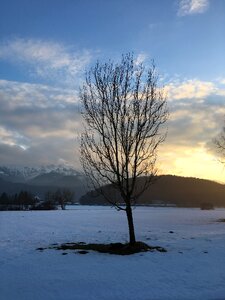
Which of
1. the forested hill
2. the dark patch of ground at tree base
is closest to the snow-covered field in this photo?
the dark patch of ground at tree base

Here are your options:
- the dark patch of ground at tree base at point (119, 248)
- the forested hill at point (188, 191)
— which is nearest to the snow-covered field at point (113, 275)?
the dark patch of ground at tree base at point (119, 248)

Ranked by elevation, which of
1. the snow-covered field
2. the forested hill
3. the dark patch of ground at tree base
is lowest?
the snow-covered field

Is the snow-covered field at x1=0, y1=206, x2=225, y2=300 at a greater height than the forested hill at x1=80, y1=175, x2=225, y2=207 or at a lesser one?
lesser

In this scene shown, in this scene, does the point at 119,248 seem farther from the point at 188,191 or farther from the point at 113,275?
the point at 188,191

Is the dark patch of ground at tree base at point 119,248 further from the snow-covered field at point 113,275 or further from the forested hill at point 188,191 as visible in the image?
the forested hill at point 188,191

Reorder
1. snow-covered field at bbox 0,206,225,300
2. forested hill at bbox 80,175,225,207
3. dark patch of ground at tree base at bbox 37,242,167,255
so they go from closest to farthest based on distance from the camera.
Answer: snow-covered field at bbox 0,206,225,300
dark patch of ground at tree base at bbox 37,242,167,255
forested hill at bbox 80,175,225,207

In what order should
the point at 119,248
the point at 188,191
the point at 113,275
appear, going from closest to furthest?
the point at 113,275 → the point at 119,248 → the point at 188,191

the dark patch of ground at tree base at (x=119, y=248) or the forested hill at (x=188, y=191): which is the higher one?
the forested hill at (x=188, y=191)

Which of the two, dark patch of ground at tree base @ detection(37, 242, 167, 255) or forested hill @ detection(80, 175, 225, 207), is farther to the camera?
forested hill @ detection(80, 175, 225, 207)

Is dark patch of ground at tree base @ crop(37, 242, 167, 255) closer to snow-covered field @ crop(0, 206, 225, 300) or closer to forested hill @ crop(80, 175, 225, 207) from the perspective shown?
snow-covered field @ crop(0, 206, 225, 300)

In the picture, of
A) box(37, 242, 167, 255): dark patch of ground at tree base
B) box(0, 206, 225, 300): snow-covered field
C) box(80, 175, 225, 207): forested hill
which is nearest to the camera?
box(0, 206, 225, 300): snow-covered field

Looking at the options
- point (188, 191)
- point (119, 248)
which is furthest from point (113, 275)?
point (188, 191)

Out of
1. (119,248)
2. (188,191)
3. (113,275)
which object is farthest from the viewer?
(188,191)

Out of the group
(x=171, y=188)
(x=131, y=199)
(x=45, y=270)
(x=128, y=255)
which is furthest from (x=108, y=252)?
(x=171, y=188)
